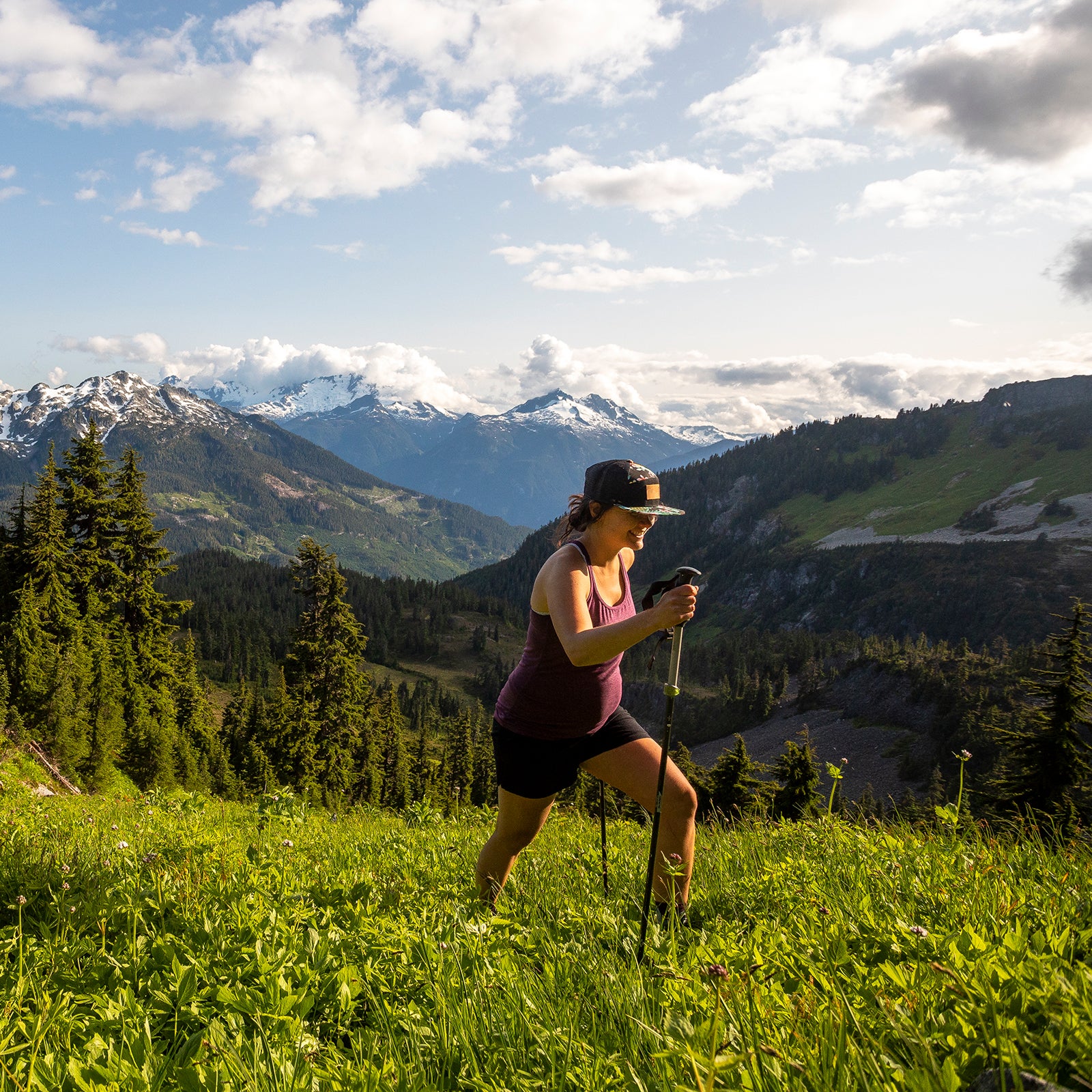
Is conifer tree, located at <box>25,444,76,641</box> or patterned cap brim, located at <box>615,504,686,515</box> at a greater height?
patterned cap brim, located at <box>615,504,686,515</box>

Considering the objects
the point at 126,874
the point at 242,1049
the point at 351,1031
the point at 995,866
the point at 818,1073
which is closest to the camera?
the point at 818,1073

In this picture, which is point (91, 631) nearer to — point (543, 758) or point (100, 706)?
point (100, 706)

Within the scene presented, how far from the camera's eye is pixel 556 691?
4.43m

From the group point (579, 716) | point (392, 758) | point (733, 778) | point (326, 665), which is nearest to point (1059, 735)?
point (733, 778)

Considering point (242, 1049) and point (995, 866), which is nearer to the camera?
point (242, 1049)

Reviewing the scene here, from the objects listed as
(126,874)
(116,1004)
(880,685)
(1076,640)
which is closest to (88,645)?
(126,874)

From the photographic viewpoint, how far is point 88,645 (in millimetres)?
32500

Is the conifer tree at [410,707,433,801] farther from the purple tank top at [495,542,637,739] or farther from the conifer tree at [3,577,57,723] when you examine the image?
the purple tank top at [495,542,637,739]

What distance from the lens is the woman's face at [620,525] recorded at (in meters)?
4.43

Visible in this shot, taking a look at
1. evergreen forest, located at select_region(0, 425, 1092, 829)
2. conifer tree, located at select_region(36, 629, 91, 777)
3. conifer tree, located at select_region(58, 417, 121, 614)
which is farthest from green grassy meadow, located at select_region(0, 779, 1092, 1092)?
conifer tree, located at select_region(58, 417, 121, 614)

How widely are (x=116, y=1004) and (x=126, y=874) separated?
217 centimetres

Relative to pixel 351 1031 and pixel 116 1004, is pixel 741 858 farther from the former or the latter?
pixel 116 1004

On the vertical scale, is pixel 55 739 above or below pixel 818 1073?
below

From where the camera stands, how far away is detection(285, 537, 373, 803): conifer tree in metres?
38.7
